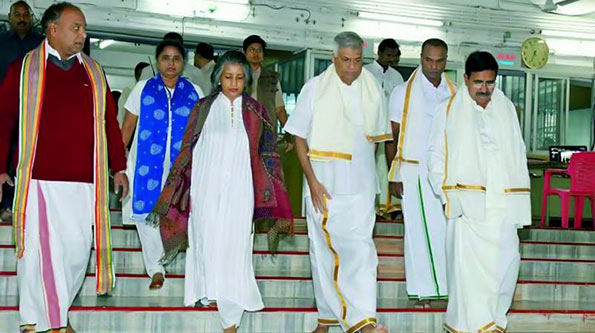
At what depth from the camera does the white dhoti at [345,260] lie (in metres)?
4.62

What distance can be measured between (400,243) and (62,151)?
3.15m


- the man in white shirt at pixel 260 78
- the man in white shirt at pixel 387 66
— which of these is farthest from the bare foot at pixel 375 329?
the man in white shirt at pixel 387 66

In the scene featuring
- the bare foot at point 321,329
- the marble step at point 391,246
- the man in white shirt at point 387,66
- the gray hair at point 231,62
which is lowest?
the bare foot at point 321,329

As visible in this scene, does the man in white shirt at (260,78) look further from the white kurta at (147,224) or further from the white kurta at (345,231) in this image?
the white kurta at (345,231)

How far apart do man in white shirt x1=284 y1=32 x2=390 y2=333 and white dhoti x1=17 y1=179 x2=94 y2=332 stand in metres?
1.31

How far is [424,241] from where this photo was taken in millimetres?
5363

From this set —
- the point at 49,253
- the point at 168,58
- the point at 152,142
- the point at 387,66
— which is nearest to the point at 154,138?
the point at 152,142

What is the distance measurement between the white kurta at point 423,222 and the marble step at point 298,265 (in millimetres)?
770

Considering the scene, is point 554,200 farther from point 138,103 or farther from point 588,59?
point 138,103

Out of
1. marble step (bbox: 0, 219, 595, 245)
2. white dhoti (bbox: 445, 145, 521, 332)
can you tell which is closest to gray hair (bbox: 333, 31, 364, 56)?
white dhoti (bbox: 445, 145, 521, 332)

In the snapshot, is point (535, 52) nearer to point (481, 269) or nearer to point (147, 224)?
point (481, 269)

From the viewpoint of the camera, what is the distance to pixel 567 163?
941cm

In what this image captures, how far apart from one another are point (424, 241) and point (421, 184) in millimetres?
354

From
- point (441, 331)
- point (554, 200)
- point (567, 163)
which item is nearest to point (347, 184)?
point (441, 331)
